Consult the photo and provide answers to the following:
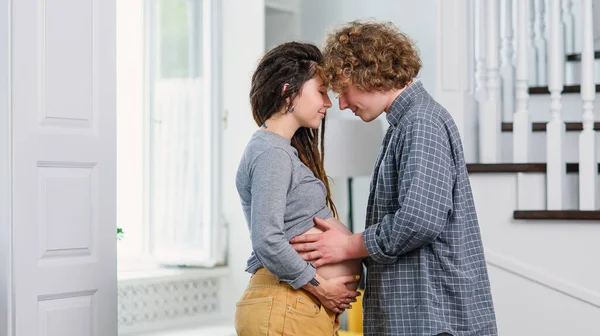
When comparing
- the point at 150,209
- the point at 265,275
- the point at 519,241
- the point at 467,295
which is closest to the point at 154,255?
the point at 150,209

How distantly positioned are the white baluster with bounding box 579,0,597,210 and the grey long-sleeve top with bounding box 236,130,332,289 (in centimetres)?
151

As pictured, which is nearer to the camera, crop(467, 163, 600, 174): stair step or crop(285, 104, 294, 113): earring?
crop(285, 104, 294, 113): earring

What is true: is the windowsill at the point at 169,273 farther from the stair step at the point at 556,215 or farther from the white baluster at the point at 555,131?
the white baluster at the point at 555,131

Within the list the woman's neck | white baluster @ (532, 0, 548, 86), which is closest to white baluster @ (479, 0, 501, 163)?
white baluster @ (532, 0, 548, 86)

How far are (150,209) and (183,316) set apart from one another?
585mm

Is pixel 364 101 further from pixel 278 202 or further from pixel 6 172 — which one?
pixel 6 172

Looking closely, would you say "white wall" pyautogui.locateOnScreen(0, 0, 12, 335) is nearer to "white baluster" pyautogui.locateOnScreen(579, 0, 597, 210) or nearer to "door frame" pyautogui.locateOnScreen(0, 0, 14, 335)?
"door frame" pyautogui.locateOnScreen(0, 0, 14, 335)

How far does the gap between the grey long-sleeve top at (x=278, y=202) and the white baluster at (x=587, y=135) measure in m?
1.51

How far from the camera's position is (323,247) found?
85.6 inches

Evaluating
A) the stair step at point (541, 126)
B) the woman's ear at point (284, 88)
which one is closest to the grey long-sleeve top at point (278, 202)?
the woman's ear at point (284, 88)

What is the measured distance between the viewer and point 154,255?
4.45 metres

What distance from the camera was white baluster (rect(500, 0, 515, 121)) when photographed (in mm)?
3791

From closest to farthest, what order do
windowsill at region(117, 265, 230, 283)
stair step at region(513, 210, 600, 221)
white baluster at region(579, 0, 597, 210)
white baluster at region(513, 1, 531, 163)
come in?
stair step at region(513, 210, 600, 221) < white baluster at region(579, 0, 597, 210) < white baluster at region(513, 1, 531, 163) < windowsill at region(117, 265, 230, 283)

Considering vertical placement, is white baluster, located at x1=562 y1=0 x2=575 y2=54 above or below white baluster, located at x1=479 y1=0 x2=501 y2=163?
above
